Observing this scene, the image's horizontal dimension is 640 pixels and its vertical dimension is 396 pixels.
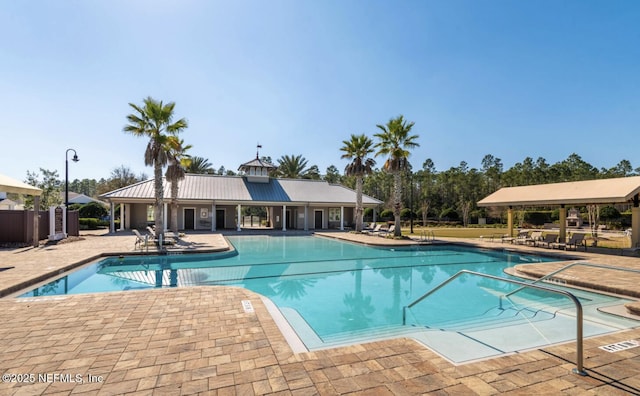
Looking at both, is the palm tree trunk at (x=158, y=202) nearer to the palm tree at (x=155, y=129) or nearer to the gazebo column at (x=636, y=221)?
the palm tree at (x=155, y=129)

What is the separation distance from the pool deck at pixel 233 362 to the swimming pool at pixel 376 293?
690 mm

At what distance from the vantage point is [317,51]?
1377 cm

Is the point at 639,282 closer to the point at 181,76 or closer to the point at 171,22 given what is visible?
the point at 171,22

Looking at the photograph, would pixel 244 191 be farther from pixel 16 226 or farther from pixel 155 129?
pixel 16 226

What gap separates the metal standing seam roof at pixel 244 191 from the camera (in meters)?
23.8

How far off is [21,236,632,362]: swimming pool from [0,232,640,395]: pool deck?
690 mm

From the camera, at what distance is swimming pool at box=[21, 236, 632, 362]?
5121 millimetres

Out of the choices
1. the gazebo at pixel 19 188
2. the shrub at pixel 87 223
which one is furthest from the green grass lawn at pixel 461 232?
the shrub at pixel 87 223

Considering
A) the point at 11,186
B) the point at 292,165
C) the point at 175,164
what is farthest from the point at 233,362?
the point at 292,165

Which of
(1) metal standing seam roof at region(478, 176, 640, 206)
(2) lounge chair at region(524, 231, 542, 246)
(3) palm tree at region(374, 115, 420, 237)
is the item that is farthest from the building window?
(2) lounge chair at region(524, 231, 542, 246)

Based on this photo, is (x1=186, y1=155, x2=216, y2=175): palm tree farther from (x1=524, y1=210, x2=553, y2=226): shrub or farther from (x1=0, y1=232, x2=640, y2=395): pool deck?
(x1=524, y1=210, x2=553, y2=226): shrub

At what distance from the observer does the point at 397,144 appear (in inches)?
792

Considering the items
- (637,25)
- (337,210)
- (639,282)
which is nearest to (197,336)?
(639,282)

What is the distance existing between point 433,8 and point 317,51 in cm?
491
